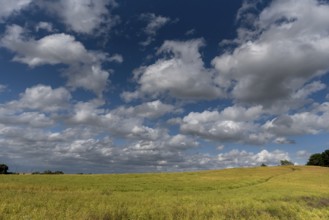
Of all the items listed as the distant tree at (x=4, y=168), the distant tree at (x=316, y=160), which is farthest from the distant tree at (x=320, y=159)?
the distant tree at (x=4, y=168)

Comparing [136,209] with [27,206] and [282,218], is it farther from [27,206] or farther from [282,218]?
[282,218]

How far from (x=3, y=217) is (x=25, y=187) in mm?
28350

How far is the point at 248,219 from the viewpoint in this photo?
26.6 metres

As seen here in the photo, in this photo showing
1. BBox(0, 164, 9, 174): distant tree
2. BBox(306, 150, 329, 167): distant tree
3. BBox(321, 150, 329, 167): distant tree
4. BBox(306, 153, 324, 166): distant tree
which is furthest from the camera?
BBox(306, 153, 324, 166): distant tree

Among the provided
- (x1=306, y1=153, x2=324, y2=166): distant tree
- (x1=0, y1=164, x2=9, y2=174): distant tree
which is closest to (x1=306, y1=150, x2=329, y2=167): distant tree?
(x1=306, y1=153, x2=324, y2=166): distant tree

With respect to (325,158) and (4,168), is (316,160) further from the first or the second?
(4,168)

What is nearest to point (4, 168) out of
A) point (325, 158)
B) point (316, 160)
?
point (316, 160)

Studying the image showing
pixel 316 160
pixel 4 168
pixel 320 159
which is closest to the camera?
pixel 4 168

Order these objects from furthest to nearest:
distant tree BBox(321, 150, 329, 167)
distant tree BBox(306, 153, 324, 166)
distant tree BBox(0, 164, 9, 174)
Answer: distant tree BBox(306, 153, 324, 166)
distant tree BBox(321, 150, 329, 167)
distant tree BBox(0, 164, 9, 174)

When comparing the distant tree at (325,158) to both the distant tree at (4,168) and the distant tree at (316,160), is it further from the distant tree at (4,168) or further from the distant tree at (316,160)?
the distant tree at (4,168)

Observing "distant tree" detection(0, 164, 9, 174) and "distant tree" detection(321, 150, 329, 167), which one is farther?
"distant tree" detection(321, 150, 329, 167)

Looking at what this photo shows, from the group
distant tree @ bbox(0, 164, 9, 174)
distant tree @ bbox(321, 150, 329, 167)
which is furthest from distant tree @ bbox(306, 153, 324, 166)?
distant tree @ bbox(0, 164, 9, 174)

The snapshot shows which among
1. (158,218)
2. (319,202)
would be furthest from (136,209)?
(319,202)

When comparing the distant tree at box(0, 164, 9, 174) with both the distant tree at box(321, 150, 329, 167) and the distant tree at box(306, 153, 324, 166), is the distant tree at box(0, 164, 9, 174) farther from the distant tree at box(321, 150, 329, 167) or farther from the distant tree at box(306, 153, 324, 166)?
the distant tree at box(321, 150, 329, 167)
